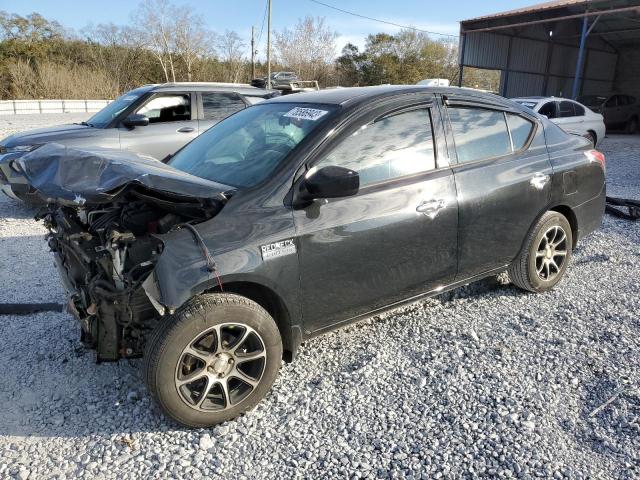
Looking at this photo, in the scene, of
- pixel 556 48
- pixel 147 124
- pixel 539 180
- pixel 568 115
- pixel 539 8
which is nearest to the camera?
pixel 539 180

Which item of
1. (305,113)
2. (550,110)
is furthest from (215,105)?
(550,110)

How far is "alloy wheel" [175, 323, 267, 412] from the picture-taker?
2.59 meters

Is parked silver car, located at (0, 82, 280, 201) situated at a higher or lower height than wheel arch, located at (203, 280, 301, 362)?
higher

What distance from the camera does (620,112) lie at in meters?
20.8

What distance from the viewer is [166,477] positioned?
232 cm

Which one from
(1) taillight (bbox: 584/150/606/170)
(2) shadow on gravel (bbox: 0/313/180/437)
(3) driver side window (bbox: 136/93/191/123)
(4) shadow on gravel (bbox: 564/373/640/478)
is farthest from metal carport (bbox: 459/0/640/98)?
(2) shadow on gravel (bbox: 0/313/180/437)

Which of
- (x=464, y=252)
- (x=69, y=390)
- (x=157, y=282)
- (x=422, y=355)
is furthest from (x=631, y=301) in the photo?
(x=69, y=390)

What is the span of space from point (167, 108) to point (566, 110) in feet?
34.2

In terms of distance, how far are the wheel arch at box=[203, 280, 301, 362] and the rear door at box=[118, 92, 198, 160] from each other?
462cm

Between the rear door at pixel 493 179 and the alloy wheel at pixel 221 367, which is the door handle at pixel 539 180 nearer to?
the rear door at pixel 493 179

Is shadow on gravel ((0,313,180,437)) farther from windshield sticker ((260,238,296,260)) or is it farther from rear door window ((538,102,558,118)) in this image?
rear door window ((538,102,558,118))

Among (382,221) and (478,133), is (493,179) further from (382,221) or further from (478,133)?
(382,221)

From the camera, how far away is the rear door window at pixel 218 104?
7.56m

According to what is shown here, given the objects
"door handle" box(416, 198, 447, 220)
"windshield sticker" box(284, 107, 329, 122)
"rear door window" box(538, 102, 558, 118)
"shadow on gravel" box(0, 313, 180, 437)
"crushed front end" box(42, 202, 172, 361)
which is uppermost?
"rear door window" box(538, 102, 558, 118)
